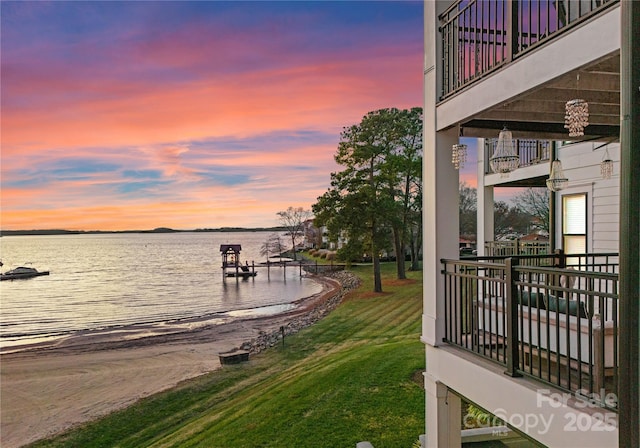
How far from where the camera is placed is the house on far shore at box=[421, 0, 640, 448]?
7.61 ft

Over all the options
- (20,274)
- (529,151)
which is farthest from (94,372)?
(20,274)

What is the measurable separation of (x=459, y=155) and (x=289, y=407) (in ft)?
27.2

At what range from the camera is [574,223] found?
9430 mm

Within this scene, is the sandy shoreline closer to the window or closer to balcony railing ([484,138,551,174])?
balcony railing ([484,138,551,174])

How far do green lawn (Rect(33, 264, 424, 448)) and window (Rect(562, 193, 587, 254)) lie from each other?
15.3 ft

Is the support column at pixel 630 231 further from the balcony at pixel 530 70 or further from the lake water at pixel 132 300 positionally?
the lake water at pixel 132 300

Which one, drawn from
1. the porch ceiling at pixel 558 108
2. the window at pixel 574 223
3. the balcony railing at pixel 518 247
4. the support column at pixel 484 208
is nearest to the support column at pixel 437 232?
the porch ceiling at pixel 558 108

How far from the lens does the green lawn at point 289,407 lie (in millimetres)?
9656

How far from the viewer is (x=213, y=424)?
11391 millimetres

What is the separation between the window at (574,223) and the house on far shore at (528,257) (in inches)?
54.5

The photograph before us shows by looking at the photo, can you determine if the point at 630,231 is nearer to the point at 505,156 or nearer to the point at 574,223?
the point at 505,156

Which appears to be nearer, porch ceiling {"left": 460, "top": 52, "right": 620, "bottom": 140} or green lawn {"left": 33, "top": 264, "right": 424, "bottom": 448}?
porch ceiling {"left": 460, "top": 52, "right": 620, "bottom": 140}

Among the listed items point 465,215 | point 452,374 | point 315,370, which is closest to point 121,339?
point 315,370

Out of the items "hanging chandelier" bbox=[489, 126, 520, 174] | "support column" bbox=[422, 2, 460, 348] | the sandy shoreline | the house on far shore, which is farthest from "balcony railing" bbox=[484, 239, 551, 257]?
the sandy shoreline
